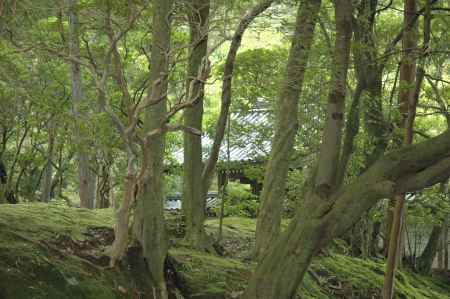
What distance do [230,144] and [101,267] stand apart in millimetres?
5478

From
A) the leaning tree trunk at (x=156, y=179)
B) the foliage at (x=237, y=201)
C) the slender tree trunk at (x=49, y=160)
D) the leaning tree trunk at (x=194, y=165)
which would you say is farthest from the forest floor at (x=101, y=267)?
the slender tree trunk at (x=49, y=160)

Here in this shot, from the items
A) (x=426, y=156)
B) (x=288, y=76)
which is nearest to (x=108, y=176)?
(x=288, y=76)

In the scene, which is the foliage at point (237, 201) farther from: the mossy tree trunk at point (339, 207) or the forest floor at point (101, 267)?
the mossy tree trunk at point (339, 207)

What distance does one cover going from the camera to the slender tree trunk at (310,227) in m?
6.41

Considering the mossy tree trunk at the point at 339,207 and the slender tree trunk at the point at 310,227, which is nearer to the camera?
the mossy tree trunk at the point at 339,207

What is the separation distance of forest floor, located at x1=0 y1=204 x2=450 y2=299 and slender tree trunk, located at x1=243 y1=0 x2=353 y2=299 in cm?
133

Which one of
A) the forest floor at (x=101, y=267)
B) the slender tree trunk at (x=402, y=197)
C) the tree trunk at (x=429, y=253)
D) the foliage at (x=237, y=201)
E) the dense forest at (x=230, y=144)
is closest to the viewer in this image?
the forest floor at (x=101, y=267)

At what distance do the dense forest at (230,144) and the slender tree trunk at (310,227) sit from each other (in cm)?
2

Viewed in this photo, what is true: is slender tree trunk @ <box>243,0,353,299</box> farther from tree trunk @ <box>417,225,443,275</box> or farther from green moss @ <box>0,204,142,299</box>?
tree trunk @ <box>417,225,443,275</box>

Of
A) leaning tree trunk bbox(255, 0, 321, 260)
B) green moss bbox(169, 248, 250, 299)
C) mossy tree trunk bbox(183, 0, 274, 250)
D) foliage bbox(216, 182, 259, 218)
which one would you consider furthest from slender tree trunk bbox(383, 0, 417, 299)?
foliage bbox(216, 182, 259, 218)

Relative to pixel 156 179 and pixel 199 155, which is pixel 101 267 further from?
pixel 199 155

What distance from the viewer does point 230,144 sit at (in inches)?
458

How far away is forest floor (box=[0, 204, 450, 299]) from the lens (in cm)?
593

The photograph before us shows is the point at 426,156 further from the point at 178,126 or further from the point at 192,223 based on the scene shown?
the point at 192,223
